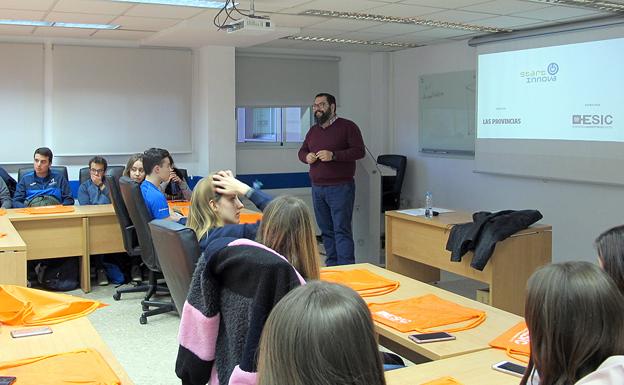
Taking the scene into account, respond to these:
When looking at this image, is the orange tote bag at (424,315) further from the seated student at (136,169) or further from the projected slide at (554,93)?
the projected slide at (554,93)

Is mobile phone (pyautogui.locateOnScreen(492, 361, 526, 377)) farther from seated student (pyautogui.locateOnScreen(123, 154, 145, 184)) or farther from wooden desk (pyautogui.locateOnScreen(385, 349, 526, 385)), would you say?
seated student (pyautogui.locateOnScreen(123, 154, 145, 184))

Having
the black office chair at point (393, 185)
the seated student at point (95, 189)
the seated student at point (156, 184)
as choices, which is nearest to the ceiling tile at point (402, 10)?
the seated student at point (156, 184)

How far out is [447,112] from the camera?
24.8ft

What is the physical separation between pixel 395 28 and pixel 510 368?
4.97 meters

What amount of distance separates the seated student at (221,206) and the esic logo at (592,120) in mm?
3866

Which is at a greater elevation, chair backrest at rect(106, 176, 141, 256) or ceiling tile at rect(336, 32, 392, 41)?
ceiling tile at rect(336, 32, 392, 41)

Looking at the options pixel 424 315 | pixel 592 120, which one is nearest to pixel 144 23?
pixel 592 120

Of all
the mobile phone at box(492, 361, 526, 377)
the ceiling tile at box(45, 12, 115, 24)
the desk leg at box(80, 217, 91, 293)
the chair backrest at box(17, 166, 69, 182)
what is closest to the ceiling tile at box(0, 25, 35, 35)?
the ceiling tile at box(45, 12, 115, 24)

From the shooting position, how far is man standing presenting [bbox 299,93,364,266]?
5.96 meters

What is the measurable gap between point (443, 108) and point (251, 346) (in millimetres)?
6222

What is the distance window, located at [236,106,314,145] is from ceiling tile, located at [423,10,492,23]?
9.33 feet

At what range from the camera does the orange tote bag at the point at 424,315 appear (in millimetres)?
2402

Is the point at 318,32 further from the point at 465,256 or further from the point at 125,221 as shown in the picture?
the point at 465,256

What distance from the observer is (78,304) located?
2547 millimetres
